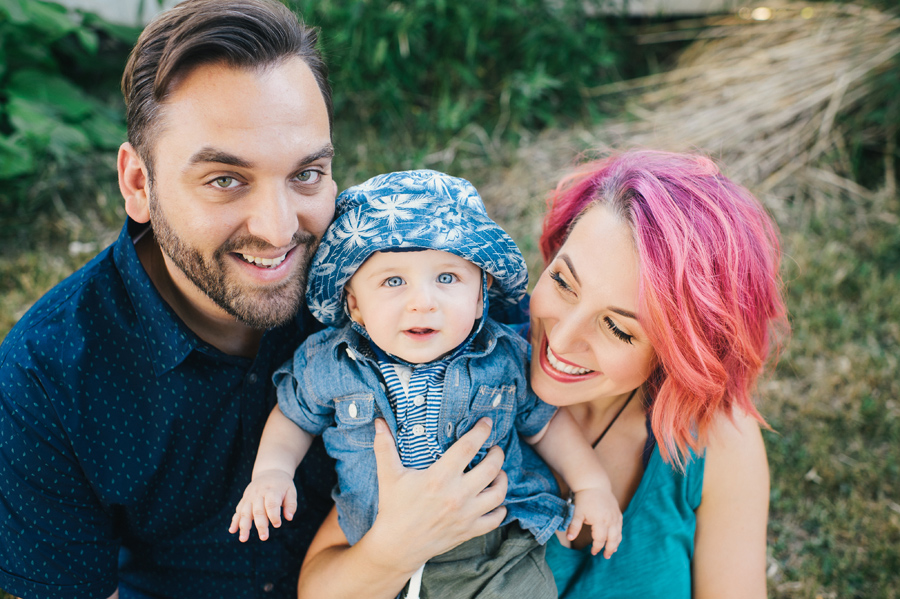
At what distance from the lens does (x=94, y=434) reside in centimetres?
189

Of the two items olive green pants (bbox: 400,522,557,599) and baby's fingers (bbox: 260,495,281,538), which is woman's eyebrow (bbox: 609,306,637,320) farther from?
baby's fingers (bbox: 260,495,281,538)

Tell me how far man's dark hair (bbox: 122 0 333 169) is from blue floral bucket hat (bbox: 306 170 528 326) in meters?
0.46

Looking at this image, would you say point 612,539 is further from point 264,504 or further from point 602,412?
point 264,504

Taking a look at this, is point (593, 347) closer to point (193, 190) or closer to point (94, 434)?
point (193, 190)

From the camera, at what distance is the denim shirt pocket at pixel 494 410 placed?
1960 millimetres

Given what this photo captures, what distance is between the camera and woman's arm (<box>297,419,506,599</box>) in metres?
1.83

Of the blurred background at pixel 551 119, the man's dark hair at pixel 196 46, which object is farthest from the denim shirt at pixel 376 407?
the blurred background at pixel 551 119

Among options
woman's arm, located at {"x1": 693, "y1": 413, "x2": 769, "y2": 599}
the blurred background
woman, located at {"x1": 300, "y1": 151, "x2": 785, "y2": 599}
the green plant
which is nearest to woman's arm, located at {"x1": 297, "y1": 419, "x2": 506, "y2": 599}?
woman, located at {"x1": 300, "y1": 151, "x2": 785, "y2": 599}

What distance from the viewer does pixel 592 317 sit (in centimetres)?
188

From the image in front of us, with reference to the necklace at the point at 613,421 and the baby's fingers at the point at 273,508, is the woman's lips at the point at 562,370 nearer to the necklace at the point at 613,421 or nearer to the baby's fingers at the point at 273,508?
the necklace at the point at 613,421

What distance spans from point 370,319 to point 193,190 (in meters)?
0.60

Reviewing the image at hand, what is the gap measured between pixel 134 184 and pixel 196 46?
51 centimetres

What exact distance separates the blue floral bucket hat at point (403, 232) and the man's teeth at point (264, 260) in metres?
0.10

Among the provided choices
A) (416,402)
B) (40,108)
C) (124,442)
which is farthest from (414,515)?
(40,108)
